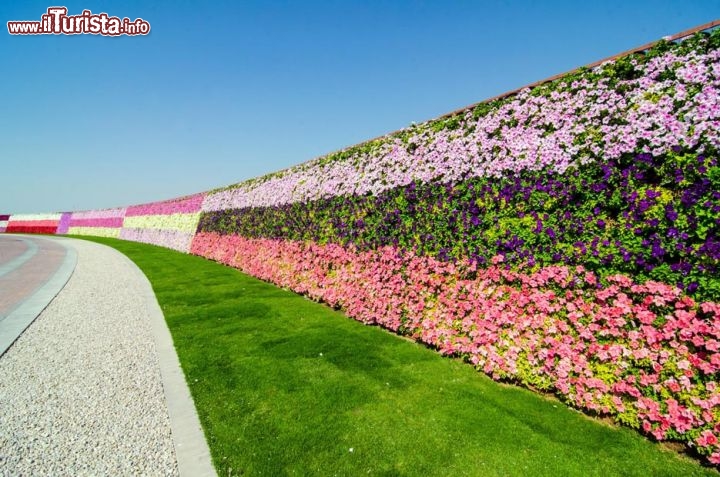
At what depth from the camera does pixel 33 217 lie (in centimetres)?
5338

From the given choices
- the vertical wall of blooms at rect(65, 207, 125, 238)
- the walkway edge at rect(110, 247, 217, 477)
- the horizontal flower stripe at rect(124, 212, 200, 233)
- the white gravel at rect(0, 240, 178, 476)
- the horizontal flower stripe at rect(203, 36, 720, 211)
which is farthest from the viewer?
the vertical wall of blooms at rect(65, 207, 125, 238)

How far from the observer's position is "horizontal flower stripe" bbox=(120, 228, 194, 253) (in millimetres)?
23891

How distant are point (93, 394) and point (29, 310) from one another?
552cm

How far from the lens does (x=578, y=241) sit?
4.91 m

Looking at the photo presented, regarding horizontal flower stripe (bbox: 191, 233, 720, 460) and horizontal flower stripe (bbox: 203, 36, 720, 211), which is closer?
horizontal flower stripe (bbox: 191, 233, 720, 460)

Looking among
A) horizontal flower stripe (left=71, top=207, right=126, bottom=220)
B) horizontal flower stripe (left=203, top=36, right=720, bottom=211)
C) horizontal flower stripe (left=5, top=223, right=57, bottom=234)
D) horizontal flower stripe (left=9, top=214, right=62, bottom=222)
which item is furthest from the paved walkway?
horizontal flower stripe (left=9, top=214, right=62, bottom=222)

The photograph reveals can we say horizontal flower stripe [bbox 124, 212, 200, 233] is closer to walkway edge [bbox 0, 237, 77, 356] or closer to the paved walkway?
walkway edge [bbox 0, 237, 77, 356]

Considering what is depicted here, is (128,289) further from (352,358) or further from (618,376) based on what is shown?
(618,376)

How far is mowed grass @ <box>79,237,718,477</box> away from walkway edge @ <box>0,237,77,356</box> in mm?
3063

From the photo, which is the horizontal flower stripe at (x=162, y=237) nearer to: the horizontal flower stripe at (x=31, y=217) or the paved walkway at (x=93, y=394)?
the paved walkway at (x=93, y=394)

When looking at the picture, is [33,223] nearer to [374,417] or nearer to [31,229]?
[31,229]

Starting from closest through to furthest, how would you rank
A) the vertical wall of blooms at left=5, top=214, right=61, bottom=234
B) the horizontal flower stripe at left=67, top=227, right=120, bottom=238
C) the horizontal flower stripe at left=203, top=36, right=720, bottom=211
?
the horizontal flower stripe at left=203, top=36, right=720, bottom=211, the horizontal flower stripe at left=67, top=227, right=120, bottom=238, the vertical wall of blooms at left=5, top=214, right=61, bottom=234

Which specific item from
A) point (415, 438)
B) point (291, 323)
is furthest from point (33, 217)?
point (415, 438)

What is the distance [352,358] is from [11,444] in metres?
4.17
